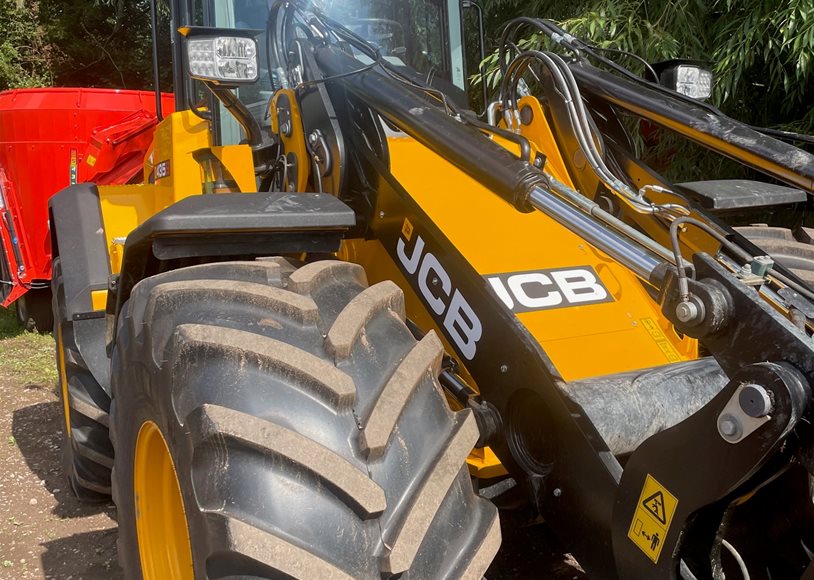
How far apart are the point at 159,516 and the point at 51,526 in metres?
1.70

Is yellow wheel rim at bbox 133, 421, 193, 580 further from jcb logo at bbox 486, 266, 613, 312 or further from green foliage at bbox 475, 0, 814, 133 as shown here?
green foliage at bbox 475, 0, 814, 133

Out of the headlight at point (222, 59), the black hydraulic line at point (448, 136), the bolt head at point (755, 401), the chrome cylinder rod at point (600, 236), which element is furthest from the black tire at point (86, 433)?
the bolt head at point (755, 401)

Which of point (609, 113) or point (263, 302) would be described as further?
point (609, 113)

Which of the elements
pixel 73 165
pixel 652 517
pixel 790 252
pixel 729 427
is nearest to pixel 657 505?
pixel 652 517

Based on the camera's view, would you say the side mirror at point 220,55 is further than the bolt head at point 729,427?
Yes

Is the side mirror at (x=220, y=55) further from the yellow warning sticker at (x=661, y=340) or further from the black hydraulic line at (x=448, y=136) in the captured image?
the yellow warning sticker at (x=661, y=340)

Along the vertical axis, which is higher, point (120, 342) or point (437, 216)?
point (437, 216)

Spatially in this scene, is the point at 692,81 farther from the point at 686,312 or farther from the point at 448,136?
the point at 686,312

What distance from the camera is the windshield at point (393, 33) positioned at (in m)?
3.12

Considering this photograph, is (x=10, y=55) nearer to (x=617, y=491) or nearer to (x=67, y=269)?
(x=67, y=269)

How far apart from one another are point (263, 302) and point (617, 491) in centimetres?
86

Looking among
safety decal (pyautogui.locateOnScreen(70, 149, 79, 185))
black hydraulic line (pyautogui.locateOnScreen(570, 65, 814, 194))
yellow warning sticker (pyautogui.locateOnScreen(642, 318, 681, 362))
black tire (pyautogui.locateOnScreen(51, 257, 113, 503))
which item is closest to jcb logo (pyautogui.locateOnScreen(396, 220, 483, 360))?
yellow warning sticker (pyautogui.locateOnScreen(642, 318, 681, 362))

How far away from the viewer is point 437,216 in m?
2.49

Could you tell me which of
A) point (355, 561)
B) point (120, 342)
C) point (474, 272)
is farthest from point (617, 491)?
point (120, 342)
